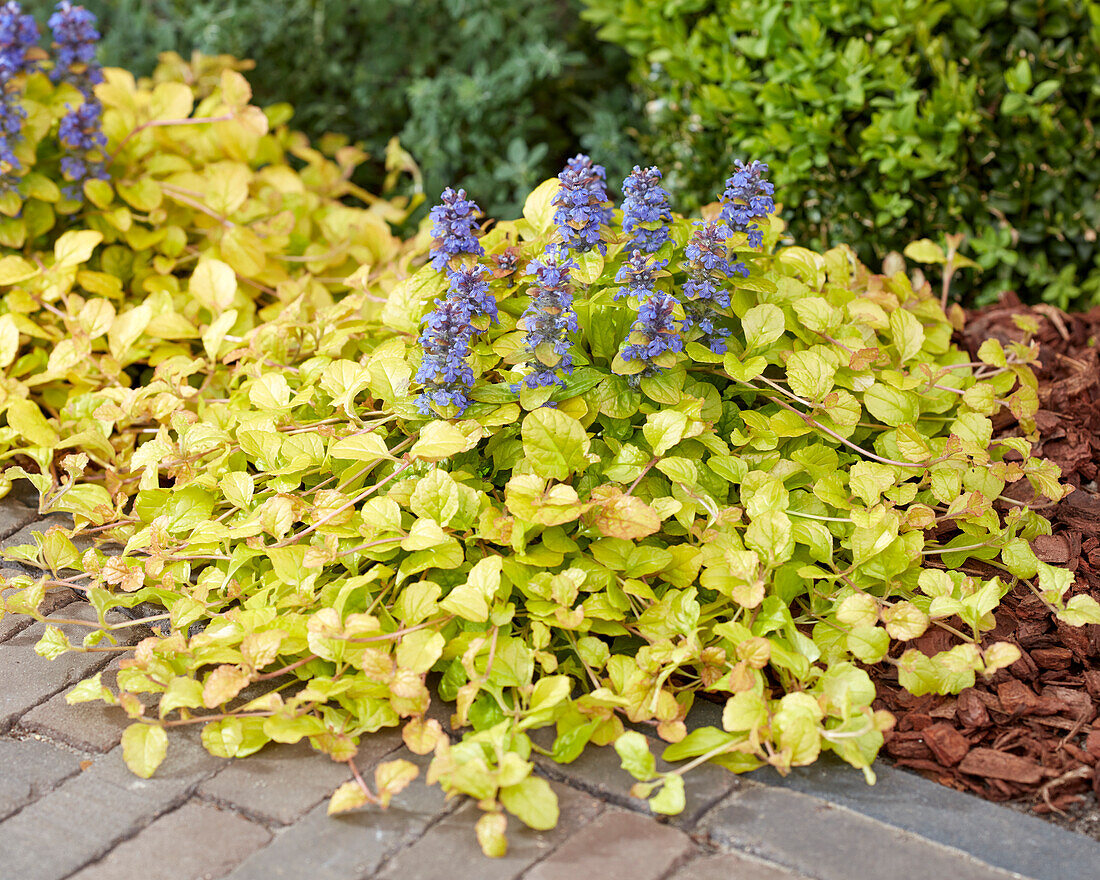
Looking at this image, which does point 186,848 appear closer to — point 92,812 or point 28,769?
point 92,812

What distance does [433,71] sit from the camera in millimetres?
3957

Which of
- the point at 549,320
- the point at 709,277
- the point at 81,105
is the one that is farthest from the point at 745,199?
the point at 81,105

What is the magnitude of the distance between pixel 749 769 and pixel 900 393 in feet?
3.00

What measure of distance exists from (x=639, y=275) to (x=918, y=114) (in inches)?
63.6

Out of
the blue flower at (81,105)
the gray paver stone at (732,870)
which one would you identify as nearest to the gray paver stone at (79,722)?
the gray paver stone at (732,870)

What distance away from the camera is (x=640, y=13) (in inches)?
131

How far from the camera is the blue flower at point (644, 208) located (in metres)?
1.93

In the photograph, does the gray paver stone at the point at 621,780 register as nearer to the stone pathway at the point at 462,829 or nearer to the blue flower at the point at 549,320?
the stone pathway at the point at 462,829

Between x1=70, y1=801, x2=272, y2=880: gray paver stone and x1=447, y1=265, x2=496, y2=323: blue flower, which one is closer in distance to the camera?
x1=70, y1=801, x2=272, y2=880: gray paver stone

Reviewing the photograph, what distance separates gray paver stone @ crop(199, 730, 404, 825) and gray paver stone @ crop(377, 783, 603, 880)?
0.19m

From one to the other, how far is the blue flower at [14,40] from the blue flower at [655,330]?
6.42 feet

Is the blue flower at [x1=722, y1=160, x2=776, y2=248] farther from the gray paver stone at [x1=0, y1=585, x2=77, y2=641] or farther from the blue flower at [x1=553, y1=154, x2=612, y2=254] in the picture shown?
the gray paver stone at [x1=0, y1=585, x2=77, y2=641]

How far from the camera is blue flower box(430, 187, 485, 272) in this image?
→ 1877 mm

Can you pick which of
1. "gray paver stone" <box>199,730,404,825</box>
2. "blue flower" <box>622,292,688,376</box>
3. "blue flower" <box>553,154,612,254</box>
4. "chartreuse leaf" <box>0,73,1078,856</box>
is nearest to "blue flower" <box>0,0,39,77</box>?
"chartreuse leaf" <box>0,73,1078,856</box>
